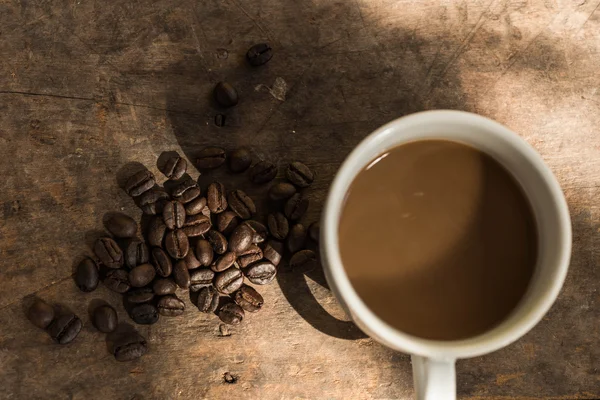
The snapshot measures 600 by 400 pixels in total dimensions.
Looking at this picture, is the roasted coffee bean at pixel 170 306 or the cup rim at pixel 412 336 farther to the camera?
the roasted coffee bean at pixel 170 306

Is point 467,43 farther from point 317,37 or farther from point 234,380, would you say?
point 234,380

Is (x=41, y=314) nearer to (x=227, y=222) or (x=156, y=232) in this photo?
(x=156, y=232)

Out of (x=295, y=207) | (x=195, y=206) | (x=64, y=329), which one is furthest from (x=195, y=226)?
(x=64, y=329)

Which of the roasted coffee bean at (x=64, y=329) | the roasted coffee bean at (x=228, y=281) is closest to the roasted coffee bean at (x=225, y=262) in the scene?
the roasted coffee bean at (x=228, y=281)

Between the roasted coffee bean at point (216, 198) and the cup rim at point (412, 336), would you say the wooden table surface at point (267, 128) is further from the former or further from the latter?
the cup rim at point (412, 336)

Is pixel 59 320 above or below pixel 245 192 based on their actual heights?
below

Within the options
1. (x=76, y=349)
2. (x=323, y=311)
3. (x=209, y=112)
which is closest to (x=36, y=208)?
(x=76, y=349)
